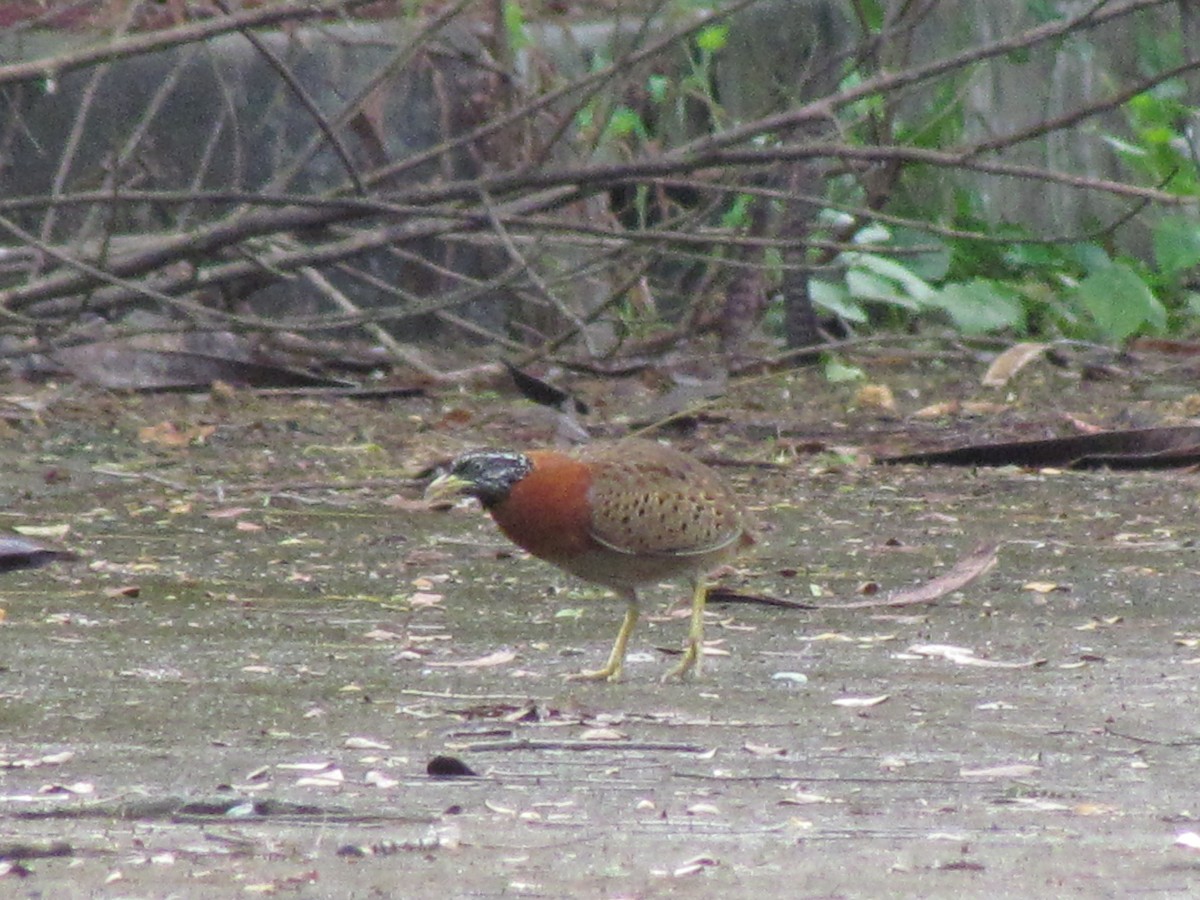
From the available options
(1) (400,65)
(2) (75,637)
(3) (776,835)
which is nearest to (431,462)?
(1) (400,65)

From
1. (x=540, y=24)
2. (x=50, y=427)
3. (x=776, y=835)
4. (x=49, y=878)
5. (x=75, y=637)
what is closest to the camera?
(x=49, y=878)

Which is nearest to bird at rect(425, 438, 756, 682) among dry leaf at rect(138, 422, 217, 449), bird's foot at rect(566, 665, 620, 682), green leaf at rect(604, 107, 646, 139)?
bird's foot at rect(566, 665, 620, 682)

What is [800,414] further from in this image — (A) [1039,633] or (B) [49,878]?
(B) [49,878]

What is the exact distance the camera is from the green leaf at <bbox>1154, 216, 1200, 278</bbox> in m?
10.2

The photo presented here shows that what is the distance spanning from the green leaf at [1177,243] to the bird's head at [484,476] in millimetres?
6712

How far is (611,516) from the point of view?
413 centimetres

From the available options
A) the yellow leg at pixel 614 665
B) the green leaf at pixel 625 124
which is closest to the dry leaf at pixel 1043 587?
the yellow leg at pixel 614 665

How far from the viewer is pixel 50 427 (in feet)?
23.9

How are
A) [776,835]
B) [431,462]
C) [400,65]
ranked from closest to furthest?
Answer: 1. [776,835]
2. [400,65]
3. [431,462]

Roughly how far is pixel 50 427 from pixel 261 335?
120 centimetres

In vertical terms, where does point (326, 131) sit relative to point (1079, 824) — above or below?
above

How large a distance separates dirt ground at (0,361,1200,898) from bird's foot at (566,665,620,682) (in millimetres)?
41

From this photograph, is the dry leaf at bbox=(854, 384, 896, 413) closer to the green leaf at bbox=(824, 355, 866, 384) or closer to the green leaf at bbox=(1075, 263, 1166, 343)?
the green leaf at bbox=(824, 355, 866, 384)

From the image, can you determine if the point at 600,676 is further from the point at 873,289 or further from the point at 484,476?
the point at 873,289
